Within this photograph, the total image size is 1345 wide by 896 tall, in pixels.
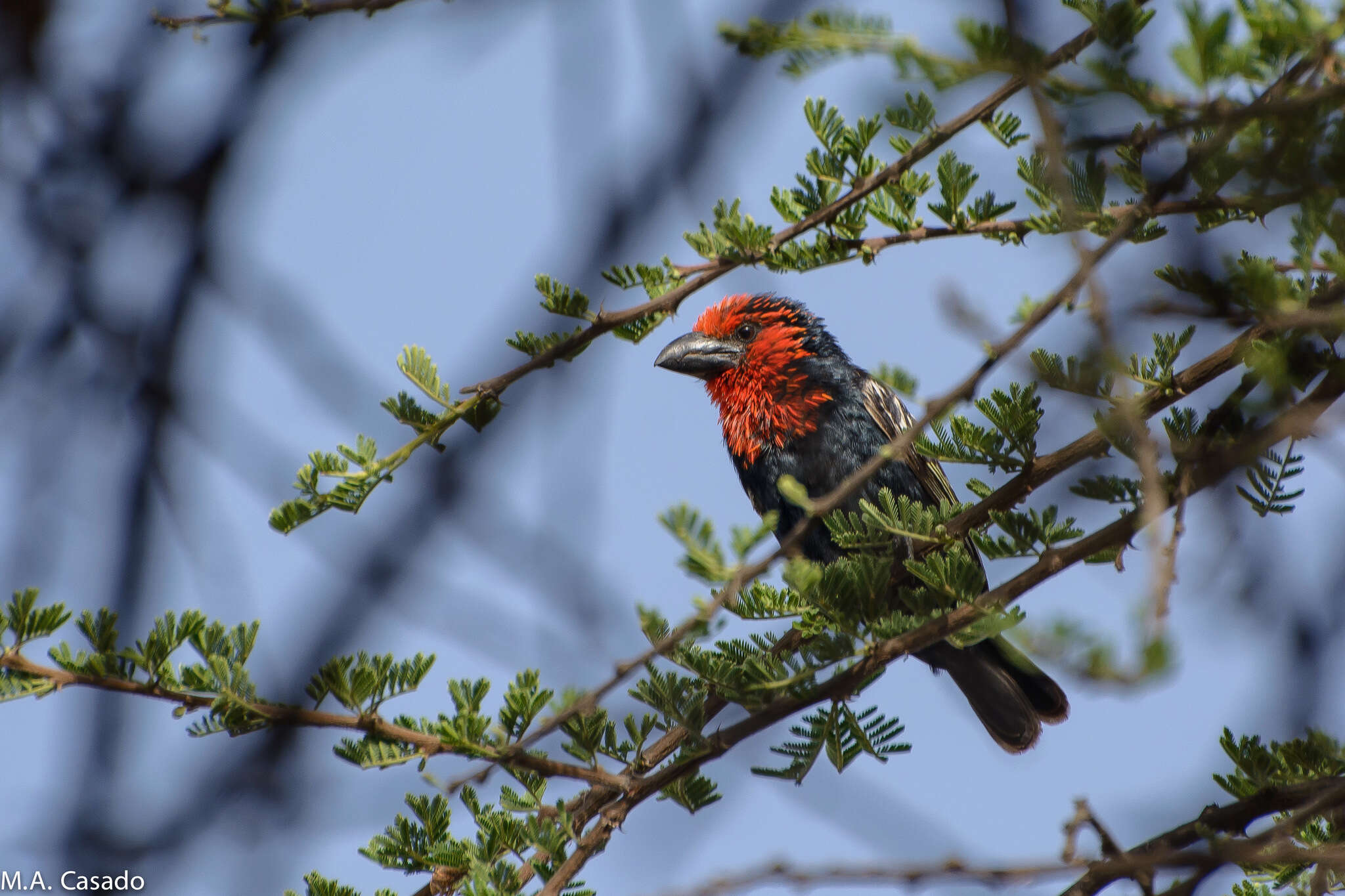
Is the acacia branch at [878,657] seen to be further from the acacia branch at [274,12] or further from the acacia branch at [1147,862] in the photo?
the acacia branch at [274,12]

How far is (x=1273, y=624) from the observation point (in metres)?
2.47

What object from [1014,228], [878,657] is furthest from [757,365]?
[878,657]

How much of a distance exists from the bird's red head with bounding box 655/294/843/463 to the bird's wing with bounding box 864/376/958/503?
21 centimetres

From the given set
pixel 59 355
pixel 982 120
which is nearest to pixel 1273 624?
pixel 982 120

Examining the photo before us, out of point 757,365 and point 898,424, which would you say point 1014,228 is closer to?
point 898,424

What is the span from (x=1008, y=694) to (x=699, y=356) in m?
1.98

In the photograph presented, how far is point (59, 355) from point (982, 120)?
2.06 m

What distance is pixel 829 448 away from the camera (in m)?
4.81

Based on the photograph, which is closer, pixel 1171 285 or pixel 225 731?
pixel 1171 285

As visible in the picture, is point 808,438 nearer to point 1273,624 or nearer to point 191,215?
point 1273,624

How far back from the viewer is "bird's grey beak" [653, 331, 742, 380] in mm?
5340

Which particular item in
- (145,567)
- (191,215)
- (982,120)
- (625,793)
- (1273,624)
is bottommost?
(1273,624)

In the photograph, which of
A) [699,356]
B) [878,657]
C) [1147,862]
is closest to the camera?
[1147,862]

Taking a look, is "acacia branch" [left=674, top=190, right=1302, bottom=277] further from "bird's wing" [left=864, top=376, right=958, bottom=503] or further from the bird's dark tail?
the bird's dark tail
